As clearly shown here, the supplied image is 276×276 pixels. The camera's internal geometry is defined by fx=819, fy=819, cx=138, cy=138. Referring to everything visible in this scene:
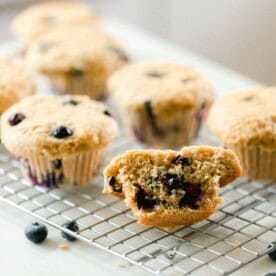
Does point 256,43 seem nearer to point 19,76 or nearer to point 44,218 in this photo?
point 19,76

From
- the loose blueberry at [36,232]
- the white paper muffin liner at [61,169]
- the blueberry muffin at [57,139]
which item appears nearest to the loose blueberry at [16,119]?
the blueberry muffin at [57,139]

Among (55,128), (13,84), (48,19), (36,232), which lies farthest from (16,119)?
(48,19)

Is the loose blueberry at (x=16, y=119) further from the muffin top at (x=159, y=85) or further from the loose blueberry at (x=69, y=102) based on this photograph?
the muffin top at (x=159, y=85)

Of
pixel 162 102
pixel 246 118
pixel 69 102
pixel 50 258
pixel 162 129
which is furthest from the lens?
pixel 162 129

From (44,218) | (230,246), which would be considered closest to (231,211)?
(230,246)

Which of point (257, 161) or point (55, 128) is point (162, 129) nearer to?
point (257, 161)

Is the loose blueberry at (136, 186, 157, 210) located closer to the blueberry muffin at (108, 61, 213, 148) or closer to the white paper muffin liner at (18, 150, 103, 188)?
the white paper muffin liner at (18, 150, 103, 188)

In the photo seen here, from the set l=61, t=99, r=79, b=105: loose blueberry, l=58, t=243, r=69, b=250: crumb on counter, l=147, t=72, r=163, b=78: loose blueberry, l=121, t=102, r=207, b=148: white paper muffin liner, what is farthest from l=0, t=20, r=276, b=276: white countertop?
l=147, t=72, r=163, b=78: loose blueberry
